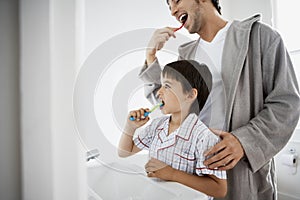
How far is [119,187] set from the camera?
58 centimetres

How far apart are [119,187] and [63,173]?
1.17ft

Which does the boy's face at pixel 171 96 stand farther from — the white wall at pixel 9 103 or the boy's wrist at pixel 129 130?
the white wall at pixel 9 103

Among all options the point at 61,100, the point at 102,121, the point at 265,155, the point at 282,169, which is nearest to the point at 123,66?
the point at 102,121

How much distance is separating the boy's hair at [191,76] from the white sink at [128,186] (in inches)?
8.1

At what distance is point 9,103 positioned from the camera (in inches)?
10.1

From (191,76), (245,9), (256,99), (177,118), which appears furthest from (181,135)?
(245,9)

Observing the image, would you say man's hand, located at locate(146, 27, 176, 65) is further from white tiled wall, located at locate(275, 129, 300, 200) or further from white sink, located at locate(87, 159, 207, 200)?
white tiled wall, located at locate(275, 129, 300, 200)

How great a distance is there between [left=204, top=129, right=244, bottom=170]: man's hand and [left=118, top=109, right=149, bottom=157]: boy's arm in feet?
0.64

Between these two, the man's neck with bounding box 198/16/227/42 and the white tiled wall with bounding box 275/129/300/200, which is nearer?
the man's neck with bounding box 198/16/227/42

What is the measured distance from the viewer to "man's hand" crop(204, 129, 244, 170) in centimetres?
58

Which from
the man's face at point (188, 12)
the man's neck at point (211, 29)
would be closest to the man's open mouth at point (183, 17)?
the man's face at point (188, 12)

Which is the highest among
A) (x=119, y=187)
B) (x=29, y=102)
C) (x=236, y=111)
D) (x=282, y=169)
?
(x=29, y=102)

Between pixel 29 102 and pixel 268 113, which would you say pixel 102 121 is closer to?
pixel 29 102

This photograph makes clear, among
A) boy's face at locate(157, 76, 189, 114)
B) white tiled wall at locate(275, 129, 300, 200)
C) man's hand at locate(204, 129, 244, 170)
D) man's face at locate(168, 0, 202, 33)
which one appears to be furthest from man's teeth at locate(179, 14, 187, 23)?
white tiled wall at locate(275, 129, 300, 200)
